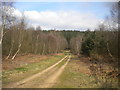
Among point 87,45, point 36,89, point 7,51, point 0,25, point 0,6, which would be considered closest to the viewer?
point 36,89

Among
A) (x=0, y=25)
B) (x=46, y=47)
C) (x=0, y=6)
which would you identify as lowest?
(x=46, y=47)

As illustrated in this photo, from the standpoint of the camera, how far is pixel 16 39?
37594 millimetres

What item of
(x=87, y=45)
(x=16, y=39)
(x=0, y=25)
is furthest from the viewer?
(x=87, y=45)

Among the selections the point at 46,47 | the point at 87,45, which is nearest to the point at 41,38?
the point at 46,47

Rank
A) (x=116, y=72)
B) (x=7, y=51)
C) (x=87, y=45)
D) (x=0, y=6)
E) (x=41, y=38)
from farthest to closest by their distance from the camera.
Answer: (x=41, y=38), (x=87, y=45), (x=7, y=51), (x=0, y=6), (x=116, y=72)

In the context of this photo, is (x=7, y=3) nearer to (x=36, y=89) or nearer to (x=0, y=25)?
(x=0, y=25)

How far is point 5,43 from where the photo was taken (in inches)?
1394

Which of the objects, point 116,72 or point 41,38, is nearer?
point 116,72

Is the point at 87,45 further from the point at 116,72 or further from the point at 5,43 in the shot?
the point at 116,72

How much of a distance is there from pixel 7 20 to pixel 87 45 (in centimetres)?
2743

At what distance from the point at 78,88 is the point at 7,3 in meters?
14.8

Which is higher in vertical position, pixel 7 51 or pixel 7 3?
pixel 7 3

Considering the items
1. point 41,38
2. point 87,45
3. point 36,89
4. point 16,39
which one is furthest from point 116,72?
point 41,38

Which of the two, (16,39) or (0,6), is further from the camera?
(16,39)
